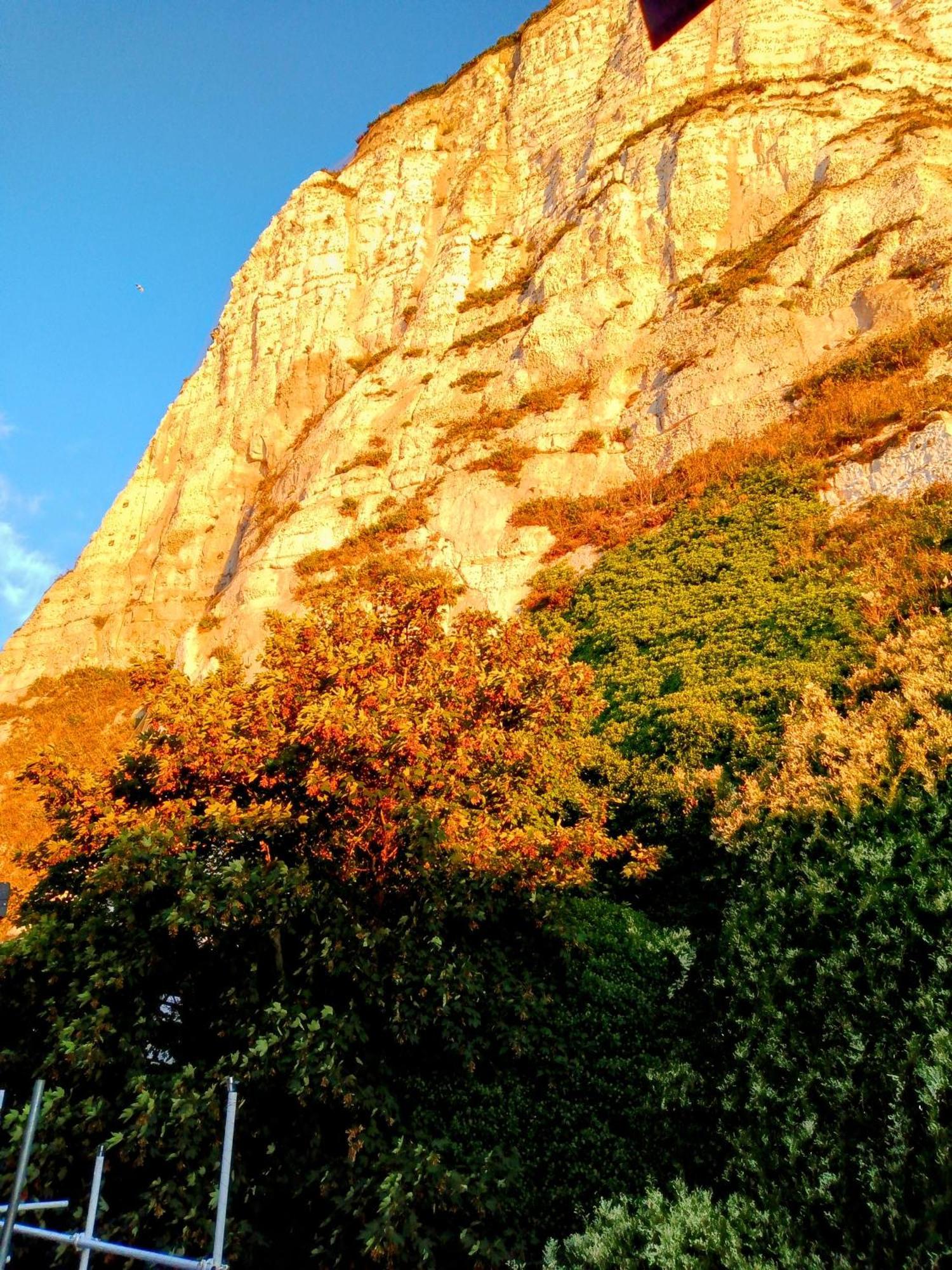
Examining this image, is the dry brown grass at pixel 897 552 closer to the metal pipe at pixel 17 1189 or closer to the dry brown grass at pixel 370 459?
the metal pipe at pixel 17 1189

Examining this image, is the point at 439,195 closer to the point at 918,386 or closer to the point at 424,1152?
the point at 918,386

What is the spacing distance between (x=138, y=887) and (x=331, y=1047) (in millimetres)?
1928

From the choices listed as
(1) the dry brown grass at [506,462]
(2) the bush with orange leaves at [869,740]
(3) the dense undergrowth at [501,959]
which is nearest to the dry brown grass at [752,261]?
(1) the dry brown grass at [506,462]

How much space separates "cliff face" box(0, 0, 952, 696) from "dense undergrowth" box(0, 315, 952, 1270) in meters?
8.91

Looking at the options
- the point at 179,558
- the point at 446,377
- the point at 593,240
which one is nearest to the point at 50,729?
the point at 179,558

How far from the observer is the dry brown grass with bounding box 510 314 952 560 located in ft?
52.1

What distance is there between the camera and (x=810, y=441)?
16.6m

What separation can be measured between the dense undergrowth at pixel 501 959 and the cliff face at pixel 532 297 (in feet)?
29.2

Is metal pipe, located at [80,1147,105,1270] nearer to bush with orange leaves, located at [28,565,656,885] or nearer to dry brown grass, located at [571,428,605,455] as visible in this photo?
bush with orange leaves, located at [28,565,656,885]

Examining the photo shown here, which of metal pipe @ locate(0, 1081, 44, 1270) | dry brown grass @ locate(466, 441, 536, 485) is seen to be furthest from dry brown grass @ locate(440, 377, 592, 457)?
metal pipe @ locate(0, 1081, 44, 1270)

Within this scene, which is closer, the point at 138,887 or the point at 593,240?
the point at 138,887

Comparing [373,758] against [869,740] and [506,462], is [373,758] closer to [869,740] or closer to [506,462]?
[869,740]

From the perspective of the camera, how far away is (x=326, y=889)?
6.48 metres

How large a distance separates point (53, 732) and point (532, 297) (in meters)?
20.3
